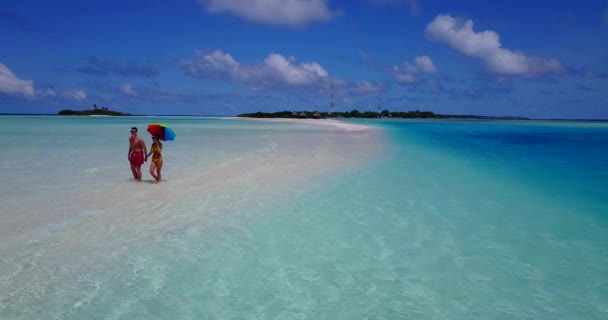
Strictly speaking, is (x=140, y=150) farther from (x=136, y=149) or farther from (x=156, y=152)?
(x=156, y=152)

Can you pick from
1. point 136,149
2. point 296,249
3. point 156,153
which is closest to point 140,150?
point 136,149

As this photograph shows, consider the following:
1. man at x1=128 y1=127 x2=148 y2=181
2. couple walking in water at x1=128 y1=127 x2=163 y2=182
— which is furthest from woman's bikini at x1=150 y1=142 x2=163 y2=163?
man at x1=128 y1=127 x2=148 y2=181

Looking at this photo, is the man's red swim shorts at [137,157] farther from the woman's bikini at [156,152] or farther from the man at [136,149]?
the woman's bikini at [156,152]

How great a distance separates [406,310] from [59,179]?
9.91 m

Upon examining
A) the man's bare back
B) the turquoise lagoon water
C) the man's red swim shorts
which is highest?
the man's bare back

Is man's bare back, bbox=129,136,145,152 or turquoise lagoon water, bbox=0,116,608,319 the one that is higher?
man's bare back, bbox=129,136,145,152

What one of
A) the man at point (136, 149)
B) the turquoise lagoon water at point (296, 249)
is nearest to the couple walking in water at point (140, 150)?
the man at point (136, 149)

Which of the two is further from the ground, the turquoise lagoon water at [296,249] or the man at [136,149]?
the man at [136,149]

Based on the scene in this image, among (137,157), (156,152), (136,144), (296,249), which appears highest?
(136,144)

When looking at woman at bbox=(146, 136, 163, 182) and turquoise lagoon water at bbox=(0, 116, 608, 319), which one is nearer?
turquoise lagoon water at bbox=(0, 116, 608, 319)

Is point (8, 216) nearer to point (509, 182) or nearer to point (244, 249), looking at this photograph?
point (244, 249)

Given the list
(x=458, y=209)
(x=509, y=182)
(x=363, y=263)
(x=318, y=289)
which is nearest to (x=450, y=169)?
(x=509, y=182)

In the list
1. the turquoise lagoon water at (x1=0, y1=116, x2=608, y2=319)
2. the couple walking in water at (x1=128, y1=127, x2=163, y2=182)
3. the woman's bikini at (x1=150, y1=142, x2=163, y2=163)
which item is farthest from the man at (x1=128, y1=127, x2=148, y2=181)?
the turquoise lagoon water at (x1=0, y1=116, x2=608, y2=319)

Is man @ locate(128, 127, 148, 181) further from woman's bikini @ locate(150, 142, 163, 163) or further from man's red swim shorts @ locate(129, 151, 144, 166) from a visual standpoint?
woman's bikini @ locate(150, 142, 163, 163)
